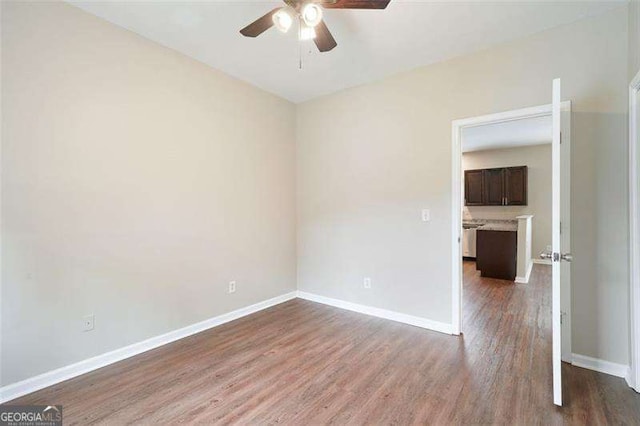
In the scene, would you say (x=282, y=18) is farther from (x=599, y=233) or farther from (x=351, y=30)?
(x=599, y=233)

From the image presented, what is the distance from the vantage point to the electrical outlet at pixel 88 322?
88.9 inches

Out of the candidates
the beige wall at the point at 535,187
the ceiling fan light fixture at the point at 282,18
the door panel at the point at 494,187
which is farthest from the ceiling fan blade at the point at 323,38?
the beige wall at the point at 535,187

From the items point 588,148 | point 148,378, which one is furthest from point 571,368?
point 148,378

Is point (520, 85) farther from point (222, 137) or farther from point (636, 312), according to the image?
point (222, 137)

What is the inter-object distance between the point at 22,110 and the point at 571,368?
14.8ft

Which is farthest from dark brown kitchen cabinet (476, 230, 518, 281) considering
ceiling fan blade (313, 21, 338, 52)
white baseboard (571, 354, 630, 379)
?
ceiling fan blade (313, 21, 338, 52)

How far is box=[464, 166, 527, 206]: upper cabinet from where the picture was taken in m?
6.57

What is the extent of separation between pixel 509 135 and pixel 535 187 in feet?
6.08

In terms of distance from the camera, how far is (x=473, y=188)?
23.6ft

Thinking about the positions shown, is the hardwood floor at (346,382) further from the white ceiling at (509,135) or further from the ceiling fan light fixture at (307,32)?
the white ceiling at (509,135)

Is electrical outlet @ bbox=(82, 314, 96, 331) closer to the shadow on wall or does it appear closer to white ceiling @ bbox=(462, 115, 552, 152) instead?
the shadow on wall

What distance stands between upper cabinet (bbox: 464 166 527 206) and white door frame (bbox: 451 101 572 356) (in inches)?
189

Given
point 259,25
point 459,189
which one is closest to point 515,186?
point 459,189

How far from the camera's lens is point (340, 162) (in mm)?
3770
